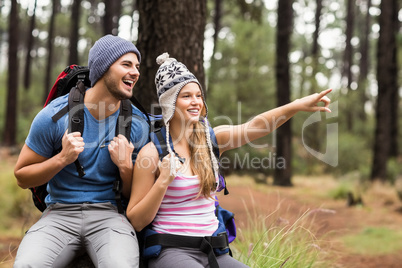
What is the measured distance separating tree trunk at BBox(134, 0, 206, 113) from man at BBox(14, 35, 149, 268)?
134 cm

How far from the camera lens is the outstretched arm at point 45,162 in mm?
2672

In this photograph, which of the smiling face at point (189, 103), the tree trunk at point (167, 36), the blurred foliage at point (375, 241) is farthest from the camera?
the blurred foliage at point (375, 241)

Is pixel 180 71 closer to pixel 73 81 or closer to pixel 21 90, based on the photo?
pixel 73 81

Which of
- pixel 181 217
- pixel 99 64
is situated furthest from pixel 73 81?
pixel 181 217

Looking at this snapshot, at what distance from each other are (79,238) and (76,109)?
0.88 m

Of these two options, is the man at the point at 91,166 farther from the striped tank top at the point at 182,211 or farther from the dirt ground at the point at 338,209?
the dirt ground at the point at 338,209

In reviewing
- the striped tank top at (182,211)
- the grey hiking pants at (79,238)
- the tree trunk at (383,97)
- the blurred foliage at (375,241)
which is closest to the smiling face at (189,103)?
the striped tank top at (182,211)

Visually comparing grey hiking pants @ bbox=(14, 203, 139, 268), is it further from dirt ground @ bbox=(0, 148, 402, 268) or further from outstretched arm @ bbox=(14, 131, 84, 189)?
dirt ground @ bbox=(0, 148, 402, 268)

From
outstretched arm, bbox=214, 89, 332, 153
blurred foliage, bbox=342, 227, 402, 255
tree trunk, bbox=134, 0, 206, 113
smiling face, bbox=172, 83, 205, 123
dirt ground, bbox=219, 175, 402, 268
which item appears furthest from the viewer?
blurred foliage, bbox=342, 227, 402, 255

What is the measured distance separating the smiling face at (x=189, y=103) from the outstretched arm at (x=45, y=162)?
2.32ft

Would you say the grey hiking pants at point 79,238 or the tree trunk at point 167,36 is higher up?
the tree trunk at point 167,36

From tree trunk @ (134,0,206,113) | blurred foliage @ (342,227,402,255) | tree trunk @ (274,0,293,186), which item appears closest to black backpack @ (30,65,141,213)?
tree trunk @ (134,0,206,113)

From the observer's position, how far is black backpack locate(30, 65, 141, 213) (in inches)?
115

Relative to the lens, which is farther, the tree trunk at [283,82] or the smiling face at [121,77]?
the tree trunk at [283,82]
